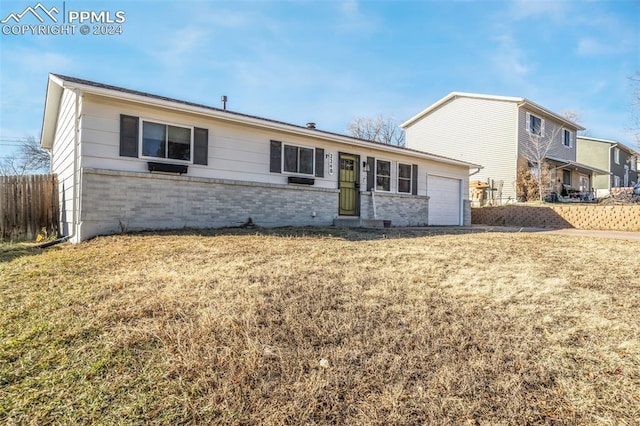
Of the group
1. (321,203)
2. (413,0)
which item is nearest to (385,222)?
(321,203)

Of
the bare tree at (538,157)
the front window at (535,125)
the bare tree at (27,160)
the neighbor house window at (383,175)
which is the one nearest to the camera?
the neighbor house window at (383,175)

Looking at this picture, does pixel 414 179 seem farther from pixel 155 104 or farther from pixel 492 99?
pixel 492 99

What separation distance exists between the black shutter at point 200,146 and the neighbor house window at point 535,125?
18.1m

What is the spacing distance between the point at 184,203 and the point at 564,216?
14263 millimetres

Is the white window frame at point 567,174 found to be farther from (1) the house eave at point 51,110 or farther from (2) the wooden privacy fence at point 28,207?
(2) the wooden privacy fence at point 28,207

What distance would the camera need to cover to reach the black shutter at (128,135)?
731 cm

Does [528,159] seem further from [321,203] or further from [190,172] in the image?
[190,172]

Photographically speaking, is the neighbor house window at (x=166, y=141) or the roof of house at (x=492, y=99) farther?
the roof of house at (x=492, y=99)

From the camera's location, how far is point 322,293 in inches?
140

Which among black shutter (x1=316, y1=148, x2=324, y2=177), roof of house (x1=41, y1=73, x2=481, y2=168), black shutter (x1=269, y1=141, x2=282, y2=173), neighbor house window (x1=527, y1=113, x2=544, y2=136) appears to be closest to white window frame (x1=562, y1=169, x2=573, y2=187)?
neighbor house window (x1=527, y1=113, x2=544, y2=136)

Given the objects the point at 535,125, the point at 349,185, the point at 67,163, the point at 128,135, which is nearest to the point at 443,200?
the point at 349,185

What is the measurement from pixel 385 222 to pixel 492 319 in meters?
8.68

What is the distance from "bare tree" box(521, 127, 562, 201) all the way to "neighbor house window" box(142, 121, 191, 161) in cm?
1697

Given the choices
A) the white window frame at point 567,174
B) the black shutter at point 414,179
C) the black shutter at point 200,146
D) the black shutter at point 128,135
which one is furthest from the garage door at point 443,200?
the white window frame at point 567,174
